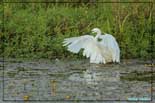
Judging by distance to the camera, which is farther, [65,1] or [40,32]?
[65,1]

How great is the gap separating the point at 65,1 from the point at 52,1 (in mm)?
279

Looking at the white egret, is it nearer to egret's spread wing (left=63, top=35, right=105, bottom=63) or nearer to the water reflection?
egret's spread wing (left=63, top=35, right=105, bottom=63)

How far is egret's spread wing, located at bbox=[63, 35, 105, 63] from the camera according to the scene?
1068cm

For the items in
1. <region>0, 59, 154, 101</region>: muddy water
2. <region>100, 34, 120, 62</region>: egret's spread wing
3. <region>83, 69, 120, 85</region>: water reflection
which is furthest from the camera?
<region>100, 34, 120, 62</region>: egret's spread wing

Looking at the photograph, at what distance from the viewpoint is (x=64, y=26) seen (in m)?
12.1

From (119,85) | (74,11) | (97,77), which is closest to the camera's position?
(119,85)

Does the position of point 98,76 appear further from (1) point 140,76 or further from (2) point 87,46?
(2) point 87,46

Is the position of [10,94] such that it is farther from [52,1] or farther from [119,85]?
[52,1]

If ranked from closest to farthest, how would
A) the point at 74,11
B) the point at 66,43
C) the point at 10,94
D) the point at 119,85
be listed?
the point at 10,94 → the point at 119,85 → the point at 66,43 → the point at 74,11

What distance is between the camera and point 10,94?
8211 mm

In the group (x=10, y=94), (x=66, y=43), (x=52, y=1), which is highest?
(x=52, y=1)

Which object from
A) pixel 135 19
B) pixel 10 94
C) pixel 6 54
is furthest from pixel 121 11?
pixel 10 94

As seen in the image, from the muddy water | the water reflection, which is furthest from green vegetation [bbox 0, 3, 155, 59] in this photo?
the water reflection

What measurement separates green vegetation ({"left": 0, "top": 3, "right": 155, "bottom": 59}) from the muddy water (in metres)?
0.45
